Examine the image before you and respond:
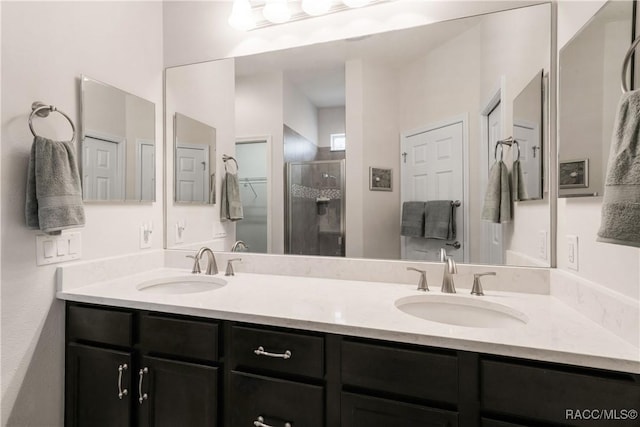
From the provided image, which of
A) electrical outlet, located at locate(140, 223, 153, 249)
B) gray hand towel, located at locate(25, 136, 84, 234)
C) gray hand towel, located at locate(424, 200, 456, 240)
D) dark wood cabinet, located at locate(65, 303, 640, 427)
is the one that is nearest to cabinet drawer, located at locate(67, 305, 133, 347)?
dark wood cabinet, located at locate(65, 303, 640, 427)

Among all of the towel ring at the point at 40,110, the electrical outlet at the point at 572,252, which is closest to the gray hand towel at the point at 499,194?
the electrical outlet at the point at 572,252

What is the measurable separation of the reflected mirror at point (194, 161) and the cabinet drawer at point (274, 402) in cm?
108

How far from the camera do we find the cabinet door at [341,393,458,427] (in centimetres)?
87

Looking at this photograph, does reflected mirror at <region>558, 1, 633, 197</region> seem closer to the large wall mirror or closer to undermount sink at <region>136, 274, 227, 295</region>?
the large wall mirror

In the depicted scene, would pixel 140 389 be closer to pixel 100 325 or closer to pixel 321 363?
pixel 100 325

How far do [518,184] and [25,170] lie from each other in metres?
2.00

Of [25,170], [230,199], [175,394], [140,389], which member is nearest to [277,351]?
[175,394]

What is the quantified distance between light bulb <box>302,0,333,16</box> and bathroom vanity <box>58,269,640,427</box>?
1337mm

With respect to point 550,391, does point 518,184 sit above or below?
above

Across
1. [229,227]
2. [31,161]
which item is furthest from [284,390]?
[31,161]

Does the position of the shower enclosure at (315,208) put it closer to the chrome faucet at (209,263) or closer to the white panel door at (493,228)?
the chrome faucet at (209,263)

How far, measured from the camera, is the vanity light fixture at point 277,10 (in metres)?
1.55

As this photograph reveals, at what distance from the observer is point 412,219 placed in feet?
4.84

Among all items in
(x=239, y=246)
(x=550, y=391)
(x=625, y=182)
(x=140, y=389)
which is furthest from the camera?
(x=239, y=246)
